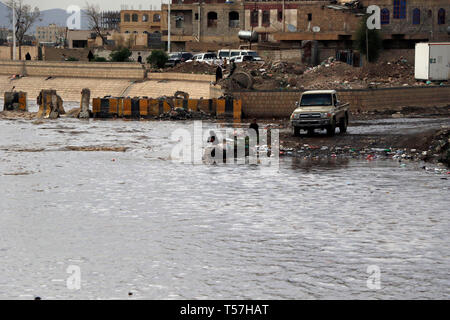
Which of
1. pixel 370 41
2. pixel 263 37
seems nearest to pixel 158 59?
pixel 263 37

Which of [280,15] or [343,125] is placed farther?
[280,15]

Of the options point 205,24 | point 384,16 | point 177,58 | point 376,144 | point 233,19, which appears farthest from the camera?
point 205,24

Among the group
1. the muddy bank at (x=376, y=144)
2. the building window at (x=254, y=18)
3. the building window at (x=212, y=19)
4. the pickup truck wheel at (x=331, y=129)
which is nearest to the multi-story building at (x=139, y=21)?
the building window at (x=212, y=19)

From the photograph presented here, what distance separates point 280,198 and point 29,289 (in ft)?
28.8

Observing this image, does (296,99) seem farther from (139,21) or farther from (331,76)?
(139,21)

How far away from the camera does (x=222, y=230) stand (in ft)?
49.2

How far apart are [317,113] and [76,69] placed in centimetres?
4593

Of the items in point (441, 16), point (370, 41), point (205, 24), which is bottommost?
point (370, 41)

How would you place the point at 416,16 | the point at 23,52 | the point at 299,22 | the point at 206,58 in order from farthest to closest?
the point at 23,52
the point at 299,22
the point at 416,16
the point at 206,58

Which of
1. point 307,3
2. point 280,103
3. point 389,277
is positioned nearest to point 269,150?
point 280,103

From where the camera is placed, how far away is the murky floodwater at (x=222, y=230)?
11.3 metres

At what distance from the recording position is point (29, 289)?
36.0ft
